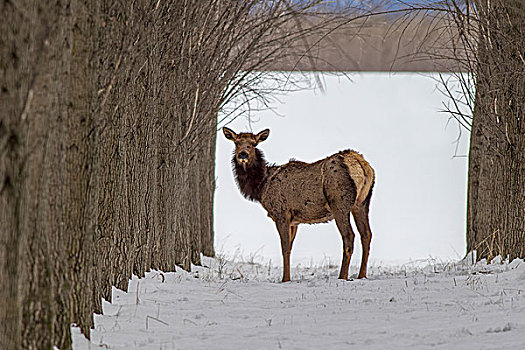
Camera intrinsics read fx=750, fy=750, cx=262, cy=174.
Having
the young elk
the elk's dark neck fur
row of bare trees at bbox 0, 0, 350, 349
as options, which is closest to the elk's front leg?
the young elk

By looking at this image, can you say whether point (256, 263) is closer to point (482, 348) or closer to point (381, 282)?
point (381, 282)

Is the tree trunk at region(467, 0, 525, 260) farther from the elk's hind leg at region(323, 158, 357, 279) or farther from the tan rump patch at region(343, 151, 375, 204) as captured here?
the elk's hind leg at region(323, 158, 357, 279)

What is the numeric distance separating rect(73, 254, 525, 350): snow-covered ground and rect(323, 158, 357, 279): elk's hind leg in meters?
0.88

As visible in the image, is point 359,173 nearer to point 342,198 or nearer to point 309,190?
point 342,198

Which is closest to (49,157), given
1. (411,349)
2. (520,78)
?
(411,349)

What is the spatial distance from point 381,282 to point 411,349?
13.3 feet

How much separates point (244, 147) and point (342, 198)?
161 cm

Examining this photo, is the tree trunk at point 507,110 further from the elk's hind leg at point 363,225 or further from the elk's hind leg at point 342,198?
the elk's hind leg at point 342,198

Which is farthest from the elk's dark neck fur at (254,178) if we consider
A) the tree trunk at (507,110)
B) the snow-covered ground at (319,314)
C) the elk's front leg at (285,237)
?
the tree trunk at (507,110)

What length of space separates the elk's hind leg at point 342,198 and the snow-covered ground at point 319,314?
0.88m

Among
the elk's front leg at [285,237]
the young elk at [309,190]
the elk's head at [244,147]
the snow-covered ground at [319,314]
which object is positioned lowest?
the snow-covered ground at [319,314]

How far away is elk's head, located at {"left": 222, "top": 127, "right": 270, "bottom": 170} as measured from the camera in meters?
9.75

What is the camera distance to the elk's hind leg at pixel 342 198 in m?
8.91

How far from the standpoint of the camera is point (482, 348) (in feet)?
13.1
